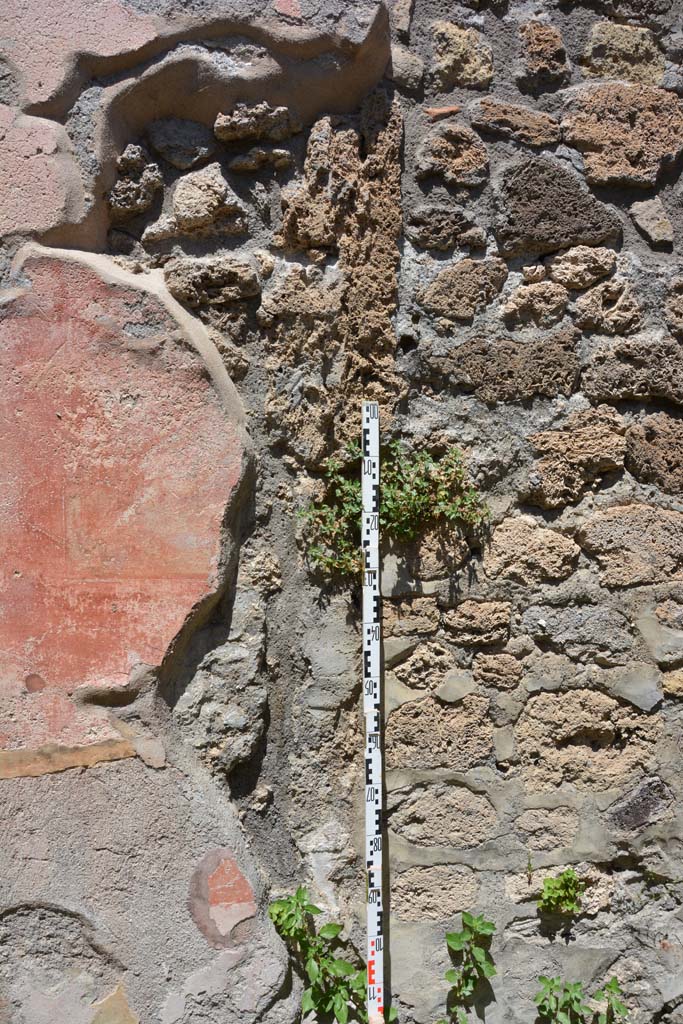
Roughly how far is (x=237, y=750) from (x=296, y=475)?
0.69m

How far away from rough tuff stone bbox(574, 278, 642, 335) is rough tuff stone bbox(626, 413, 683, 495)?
0.86 feet

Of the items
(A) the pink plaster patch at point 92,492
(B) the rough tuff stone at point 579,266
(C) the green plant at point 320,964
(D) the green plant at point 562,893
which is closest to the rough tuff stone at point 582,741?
(D) the green plant at point 562,893

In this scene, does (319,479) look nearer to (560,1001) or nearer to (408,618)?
(408,618)

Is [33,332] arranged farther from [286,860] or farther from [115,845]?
[286,860]

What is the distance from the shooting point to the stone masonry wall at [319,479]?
180cm

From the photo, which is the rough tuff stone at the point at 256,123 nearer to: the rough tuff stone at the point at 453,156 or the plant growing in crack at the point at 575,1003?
the rough tuff stone at the point at 453,156

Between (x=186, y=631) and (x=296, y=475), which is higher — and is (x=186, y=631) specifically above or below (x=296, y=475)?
below

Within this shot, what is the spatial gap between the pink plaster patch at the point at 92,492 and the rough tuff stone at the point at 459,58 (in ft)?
3.26

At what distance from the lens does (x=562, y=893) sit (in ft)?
6.87

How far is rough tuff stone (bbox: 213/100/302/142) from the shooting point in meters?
1.95

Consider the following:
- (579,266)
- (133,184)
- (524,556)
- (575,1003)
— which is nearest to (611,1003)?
(575,1003)

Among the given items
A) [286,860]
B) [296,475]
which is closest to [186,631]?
[296,475]

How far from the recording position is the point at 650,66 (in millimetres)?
2189

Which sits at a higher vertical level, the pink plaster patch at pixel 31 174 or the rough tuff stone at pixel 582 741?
the pink plaster patch at pixel 31 174
